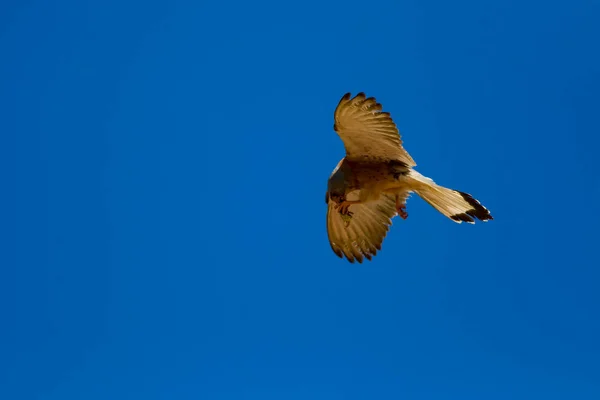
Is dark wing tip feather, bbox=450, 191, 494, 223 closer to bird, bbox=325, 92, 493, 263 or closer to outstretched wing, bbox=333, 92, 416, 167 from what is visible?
bird, bbox=325, 92, 493, 263

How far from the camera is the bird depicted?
448 inches

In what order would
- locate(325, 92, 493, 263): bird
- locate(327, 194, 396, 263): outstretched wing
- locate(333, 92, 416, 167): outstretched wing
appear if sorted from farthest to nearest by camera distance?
locate(327, 194, 396, 263): outstretched wing < locate(325, 92, 493, 263): bird < locate(333, 92, 416, 167): outstretched wing

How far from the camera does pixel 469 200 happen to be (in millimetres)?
11383

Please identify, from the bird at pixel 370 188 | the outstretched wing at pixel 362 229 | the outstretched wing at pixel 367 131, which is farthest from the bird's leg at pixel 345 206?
the outstretched wing at pixel 367 131

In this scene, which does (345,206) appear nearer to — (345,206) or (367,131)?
(345,206)

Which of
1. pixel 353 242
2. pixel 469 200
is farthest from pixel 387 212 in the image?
pixel 469 200

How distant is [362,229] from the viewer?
12703mm

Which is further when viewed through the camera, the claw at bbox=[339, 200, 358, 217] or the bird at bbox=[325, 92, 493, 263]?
the claw at bbox=[339, 200, 358, 217]

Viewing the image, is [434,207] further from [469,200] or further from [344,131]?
[344,131]

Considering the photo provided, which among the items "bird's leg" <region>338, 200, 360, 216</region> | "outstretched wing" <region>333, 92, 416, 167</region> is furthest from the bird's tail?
"bird's leg" <region>338, 200, 360, 216</region>

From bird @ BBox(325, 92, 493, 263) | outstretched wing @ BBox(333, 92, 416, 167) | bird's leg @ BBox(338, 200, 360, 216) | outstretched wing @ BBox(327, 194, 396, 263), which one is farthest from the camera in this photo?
outstretched wing @ BBox(327, 194, 396, 263)

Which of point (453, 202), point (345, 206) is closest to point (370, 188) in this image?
point (345, 206)

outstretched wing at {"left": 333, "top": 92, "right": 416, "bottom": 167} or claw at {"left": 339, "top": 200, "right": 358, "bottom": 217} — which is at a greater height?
outstretched wing at {"left": 333, "top": 92, "right": 416, "bottom": 167}

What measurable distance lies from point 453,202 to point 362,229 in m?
1.71
